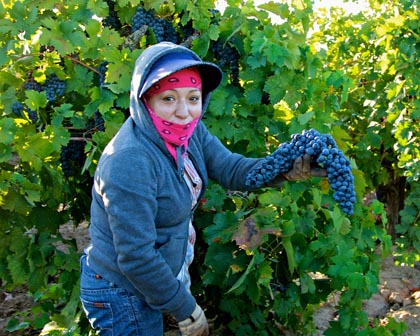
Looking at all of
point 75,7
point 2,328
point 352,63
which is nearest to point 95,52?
point 75,7

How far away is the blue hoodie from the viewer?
6.07 ft

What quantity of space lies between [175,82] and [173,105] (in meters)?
0.08

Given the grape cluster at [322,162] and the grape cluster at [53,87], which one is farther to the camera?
the grape cluster at [53,87]

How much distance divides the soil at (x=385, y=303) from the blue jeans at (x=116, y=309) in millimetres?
1390

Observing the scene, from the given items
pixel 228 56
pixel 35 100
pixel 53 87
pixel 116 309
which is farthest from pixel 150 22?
pixel 116 309

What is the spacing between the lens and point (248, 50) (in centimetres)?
285

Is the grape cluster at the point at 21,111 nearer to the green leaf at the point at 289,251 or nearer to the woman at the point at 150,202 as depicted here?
the woman at the point at 150,202

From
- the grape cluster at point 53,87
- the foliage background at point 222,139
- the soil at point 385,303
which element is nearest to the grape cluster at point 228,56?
the foliage background at point 222,139

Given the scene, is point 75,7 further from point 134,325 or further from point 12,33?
point 134,325

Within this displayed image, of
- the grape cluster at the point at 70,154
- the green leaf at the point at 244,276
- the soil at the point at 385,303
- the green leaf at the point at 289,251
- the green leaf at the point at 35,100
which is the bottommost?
the soil at the point at 385,303

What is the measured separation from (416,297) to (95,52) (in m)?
3.07

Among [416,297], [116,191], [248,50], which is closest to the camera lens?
[116,191]

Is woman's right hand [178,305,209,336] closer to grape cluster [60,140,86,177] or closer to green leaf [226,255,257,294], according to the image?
green leaf [226,255,257,294]

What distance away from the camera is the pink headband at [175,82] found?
77.7 inches
